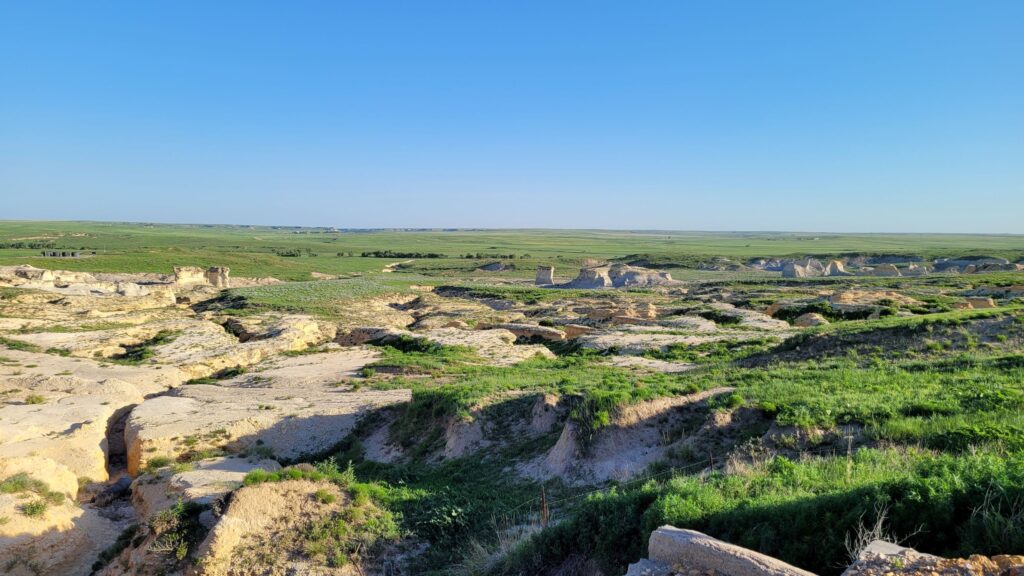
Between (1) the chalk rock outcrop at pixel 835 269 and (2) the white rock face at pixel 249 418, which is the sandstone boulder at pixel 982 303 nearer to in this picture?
(2) the white rock face at pixel 249 418

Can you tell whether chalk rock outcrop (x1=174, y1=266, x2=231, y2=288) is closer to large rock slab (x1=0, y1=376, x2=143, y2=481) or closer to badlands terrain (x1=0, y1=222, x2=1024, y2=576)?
badlands terrain (x1=0, y1=222, x2=1024, y2=576)

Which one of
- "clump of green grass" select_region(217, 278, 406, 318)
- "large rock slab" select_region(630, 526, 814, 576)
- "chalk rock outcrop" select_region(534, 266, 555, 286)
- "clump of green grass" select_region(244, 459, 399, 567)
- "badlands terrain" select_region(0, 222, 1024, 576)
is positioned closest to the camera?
"large rock slab" select_region(630, 526, 814, 576)

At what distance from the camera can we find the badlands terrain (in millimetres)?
6102

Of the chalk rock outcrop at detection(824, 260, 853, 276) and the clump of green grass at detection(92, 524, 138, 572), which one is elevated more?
the chalk rock outcrop at detection(824, 260, 853, 276)

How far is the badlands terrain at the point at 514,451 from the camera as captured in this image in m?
6.10

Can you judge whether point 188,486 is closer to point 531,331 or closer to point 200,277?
point 531,331

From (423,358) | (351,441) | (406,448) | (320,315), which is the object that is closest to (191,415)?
(351,441)

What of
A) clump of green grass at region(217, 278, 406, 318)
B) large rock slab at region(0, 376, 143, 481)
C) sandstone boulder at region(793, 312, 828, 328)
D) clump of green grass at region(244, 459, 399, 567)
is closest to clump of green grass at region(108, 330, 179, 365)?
large rock slab at region(0, 376, 143, 481)

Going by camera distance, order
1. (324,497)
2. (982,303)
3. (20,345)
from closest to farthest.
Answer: (324,497)
(20,345)
(982,303)

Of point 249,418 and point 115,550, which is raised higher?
point 249,418

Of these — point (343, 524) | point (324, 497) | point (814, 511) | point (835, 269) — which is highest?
point (814, 511)

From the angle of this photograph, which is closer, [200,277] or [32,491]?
[32,491]

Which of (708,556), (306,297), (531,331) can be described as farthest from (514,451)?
(306,297)

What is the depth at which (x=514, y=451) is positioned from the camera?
1499cm
